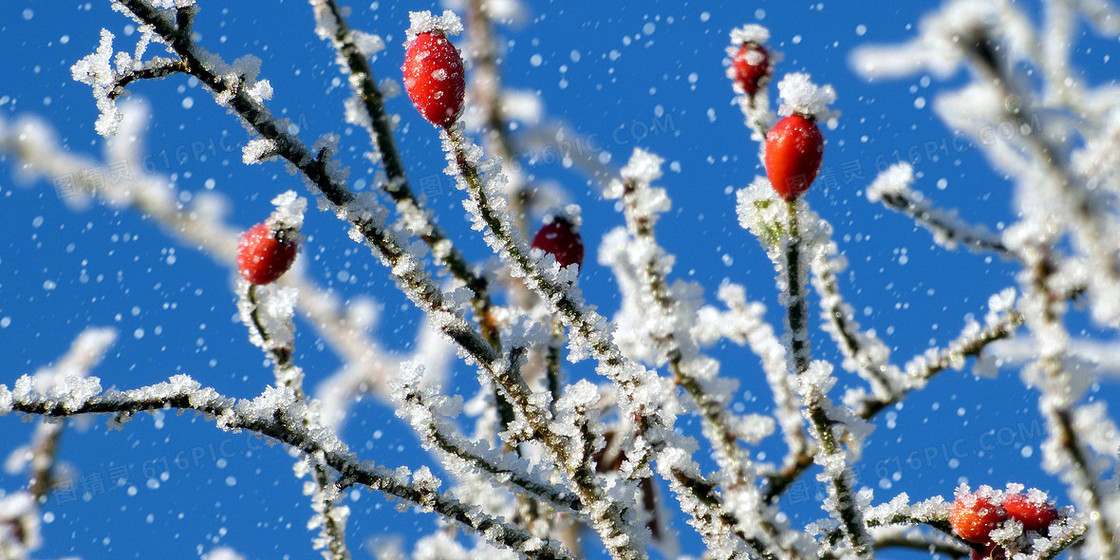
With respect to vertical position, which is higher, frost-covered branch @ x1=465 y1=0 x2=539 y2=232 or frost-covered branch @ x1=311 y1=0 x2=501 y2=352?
frost-covered branch @ x1=465 y1=0 x2=539 y2=232

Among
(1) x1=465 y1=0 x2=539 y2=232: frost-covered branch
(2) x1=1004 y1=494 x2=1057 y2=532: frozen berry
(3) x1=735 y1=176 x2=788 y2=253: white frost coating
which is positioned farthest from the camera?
(1) x1=465 y1=0 x2=539 y2=232: frost-covered branch

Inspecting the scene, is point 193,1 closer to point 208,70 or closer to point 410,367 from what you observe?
point 208,70

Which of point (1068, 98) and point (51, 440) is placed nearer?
point (1068, 98)

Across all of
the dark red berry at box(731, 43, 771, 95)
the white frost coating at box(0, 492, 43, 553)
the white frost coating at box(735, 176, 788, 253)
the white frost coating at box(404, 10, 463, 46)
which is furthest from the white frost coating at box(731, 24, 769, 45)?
the white frost coating at box(0, 492, 43, 553)

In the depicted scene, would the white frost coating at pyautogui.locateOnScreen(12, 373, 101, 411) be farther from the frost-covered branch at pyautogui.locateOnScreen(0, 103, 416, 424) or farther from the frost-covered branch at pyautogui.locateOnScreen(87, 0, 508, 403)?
the frost-covered branch at pyautogui.locateOnScreen(0, 103, 416, 424)

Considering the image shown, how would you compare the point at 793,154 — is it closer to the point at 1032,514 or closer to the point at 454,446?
the point at 454,446

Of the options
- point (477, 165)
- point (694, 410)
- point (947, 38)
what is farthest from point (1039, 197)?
point (477, 165)

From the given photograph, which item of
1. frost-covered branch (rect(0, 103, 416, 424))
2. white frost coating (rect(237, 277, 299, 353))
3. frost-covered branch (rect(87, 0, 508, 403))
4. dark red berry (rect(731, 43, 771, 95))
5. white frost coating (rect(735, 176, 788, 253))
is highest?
frost-covered branch (rect(0, 103, 416, 424))
